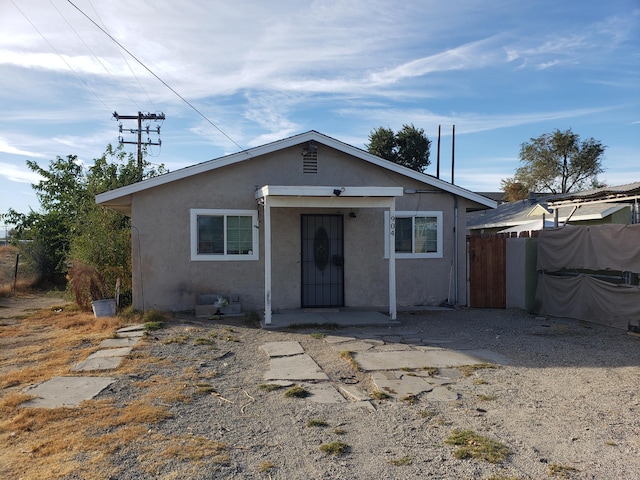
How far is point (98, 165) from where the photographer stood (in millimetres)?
20188

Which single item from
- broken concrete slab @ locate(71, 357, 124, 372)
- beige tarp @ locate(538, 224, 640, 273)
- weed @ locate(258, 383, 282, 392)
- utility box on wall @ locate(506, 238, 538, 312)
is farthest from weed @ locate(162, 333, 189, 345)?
beige tarp @ locate(538, 224, 640, 273)

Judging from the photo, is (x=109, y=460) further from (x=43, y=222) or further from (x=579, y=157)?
(x=579, y=157)

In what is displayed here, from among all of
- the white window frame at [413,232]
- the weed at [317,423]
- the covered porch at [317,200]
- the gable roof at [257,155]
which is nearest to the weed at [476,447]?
the weed at [317,423]

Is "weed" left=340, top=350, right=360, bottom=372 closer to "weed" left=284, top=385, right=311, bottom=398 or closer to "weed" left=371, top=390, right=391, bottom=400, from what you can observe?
"weed" left=371, top=390, right=391, bottom=400

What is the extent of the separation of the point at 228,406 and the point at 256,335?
12.9ft

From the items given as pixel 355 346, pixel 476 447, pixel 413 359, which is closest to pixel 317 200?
pixel 355 346

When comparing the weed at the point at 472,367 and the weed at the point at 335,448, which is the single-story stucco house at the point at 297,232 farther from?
the weed at the point at 335,448

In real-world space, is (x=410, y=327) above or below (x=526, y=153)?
below

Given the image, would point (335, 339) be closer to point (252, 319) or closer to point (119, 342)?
point (252, 319)

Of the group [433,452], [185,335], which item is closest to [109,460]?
[433,452]

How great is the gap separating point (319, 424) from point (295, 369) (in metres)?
2.08

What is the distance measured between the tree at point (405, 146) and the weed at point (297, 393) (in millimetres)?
28056

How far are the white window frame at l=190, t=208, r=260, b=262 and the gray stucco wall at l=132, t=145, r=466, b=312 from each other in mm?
99

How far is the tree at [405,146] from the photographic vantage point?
3294cm
